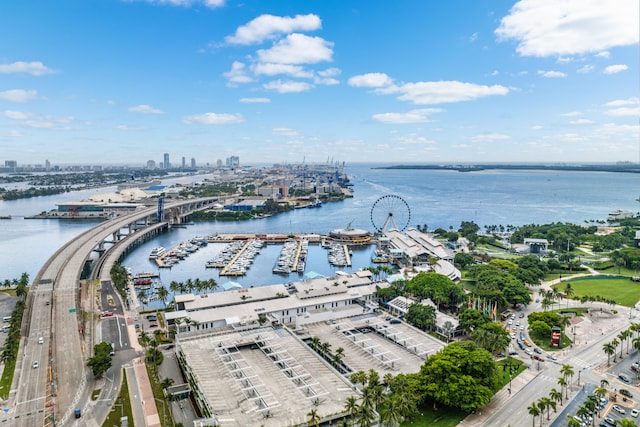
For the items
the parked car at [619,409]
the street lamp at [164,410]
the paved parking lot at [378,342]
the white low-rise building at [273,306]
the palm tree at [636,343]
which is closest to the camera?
the street lamp at [164,410]

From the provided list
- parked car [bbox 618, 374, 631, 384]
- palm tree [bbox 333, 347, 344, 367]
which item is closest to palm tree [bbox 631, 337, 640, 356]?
parked car [bbox 618, 374, 631, 384]

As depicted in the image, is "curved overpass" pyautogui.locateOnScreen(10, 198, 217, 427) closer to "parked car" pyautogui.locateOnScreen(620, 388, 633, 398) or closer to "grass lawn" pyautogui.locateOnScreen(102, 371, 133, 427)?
"grass lawn" pyautogui.locateOnScreen(102, 371, 133, 427)

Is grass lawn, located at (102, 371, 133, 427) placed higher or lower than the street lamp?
higher

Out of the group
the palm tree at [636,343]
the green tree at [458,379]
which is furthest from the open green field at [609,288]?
the green tree at [458,379]

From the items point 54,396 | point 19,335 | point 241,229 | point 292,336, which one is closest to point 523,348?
point 292,336

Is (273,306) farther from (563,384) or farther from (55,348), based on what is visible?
(563,384)

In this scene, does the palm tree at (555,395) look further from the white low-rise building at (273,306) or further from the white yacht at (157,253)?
the white yacht at (157,253)

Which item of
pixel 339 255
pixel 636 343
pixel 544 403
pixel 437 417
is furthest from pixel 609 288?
pixel 437 417
